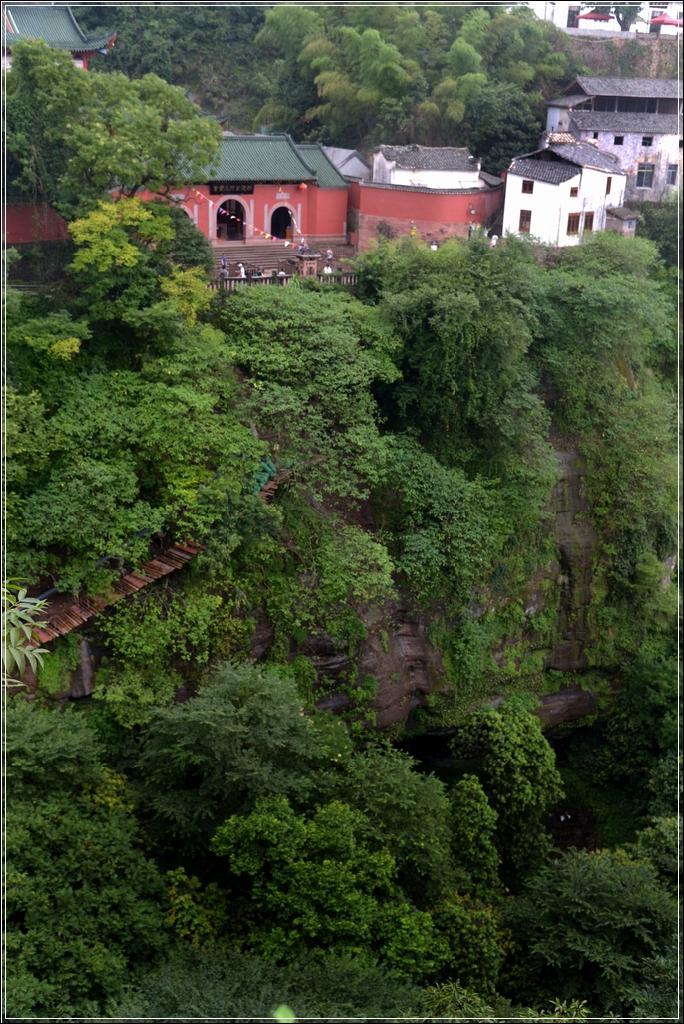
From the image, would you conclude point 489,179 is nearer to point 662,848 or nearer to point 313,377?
point 313,377

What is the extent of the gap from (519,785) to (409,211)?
41.1 feet

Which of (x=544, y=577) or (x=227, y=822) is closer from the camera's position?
(x=227, y=822)

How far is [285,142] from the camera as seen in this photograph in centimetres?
2198

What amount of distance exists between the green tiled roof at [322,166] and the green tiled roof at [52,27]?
4.82 meters

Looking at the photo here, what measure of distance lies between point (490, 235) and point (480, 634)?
10.4 meters

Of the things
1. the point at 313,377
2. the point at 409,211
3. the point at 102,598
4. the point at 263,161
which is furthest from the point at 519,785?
the point at 263,161

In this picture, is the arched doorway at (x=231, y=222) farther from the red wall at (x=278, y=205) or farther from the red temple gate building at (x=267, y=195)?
the red wall at (x=278, y=205)

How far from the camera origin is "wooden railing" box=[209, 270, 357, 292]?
1803cm

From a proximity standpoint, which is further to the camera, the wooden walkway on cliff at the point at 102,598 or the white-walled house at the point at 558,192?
the white-walled house at the point at 558,192

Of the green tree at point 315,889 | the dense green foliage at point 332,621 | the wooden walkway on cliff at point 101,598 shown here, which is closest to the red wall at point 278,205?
the dense green foliage at point 332,621

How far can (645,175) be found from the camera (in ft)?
85.9

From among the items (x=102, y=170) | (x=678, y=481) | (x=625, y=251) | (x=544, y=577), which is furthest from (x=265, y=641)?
(x=625, y=251)

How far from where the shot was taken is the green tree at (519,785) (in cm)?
1559

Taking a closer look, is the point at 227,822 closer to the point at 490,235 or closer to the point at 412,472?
the point at 412,472
